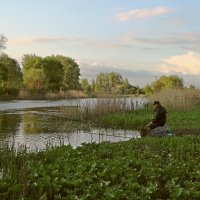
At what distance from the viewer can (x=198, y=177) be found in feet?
32.1

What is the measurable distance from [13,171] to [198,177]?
160 inches

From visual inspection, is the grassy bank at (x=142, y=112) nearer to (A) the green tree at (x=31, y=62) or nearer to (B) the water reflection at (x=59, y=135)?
(B) the water reflection at (x=59, y=135)

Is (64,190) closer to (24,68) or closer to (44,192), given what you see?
(44,192)

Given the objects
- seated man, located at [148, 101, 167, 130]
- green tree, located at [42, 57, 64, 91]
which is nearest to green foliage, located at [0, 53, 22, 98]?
green tree, located at [42, 57, 64, 91]

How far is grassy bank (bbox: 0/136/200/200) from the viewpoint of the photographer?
27.7 ft

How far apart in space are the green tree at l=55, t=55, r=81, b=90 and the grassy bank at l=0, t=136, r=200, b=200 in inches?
3775

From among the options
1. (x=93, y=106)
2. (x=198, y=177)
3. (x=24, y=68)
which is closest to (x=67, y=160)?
(x=198, y=177)

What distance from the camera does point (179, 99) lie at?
3192 centimetres

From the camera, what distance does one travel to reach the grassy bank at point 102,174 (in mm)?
8430

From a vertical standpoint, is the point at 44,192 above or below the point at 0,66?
below

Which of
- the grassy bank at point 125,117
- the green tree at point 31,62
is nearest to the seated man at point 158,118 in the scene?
the grassy bank at point 125,117

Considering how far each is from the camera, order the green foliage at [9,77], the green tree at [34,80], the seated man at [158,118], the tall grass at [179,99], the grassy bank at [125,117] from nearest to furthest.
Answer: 1. the seated man at [158,118]
2. the grassy bank at [125,117]
3. the tall grass at [179,99]
4. the green foliage at [9,77]
5. the green tree at [34,80]

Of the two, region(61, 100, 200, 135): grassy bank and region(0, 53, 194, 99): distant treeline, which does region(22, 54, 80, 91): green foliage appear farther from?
region(61, 100, 200, 135): grassy bank

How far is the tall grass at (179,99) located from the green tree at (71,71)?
74474 mm
